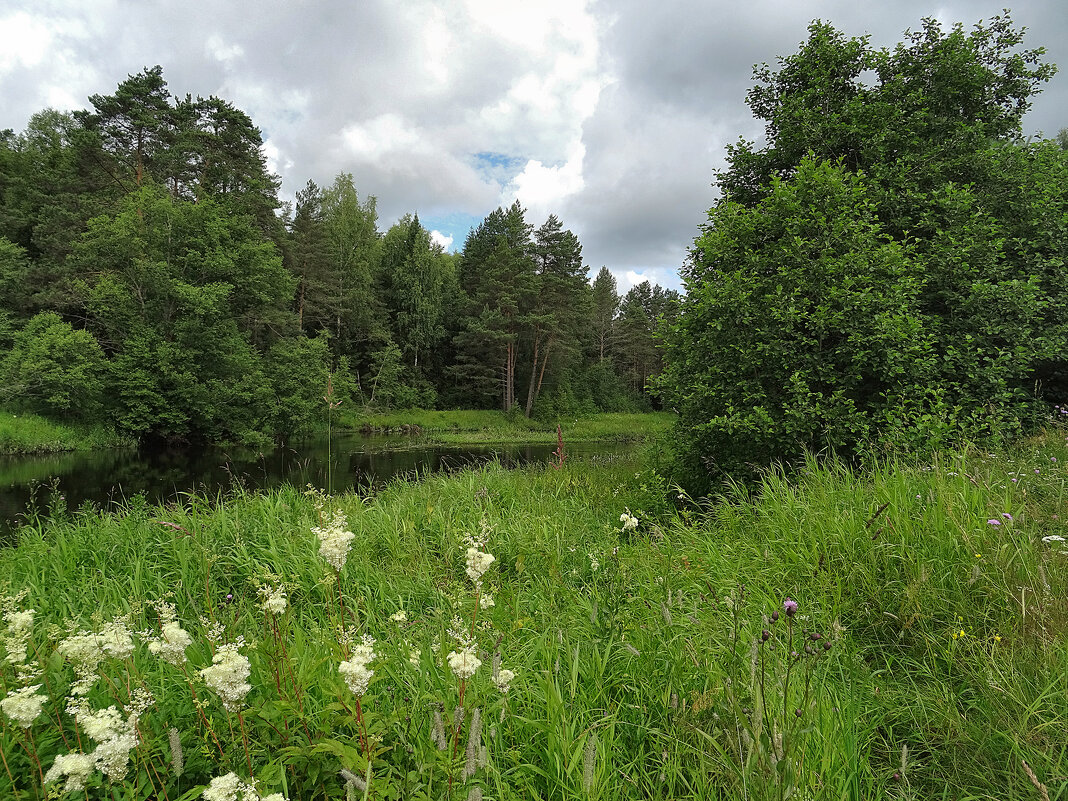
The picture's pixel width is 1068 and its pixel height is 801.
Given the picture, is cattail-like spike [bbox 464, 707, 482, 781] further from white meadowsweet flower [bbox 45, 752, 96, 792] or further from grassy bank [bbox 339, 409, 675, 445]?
grassy bank [bbox 339, 409, 675, 445]

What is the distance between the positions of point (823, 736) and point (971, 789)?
638 mm

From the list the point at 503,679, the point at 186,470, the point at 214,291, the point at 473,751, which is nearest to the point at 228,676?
the point at 473,751

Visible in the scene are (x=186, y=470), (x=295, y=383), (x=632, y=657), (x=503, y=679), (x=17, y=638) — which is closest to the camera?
(x=17, y=638)

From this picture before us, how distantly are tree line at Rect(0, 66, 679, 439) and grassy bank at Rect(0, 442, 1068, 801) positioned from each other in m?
17.9

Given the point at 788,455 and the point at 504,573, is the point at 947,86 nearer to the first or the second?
the point at 788,455

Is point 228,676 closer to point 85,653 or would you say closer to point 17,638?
point 85,653

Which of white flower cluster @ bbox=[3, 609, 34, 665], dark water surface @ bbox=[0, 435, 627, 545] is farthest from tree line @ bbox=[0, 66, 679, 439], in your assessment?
white flower cluster @ bbox=[3, 609, 34, 665]

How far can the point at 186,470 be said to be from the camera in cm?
1609

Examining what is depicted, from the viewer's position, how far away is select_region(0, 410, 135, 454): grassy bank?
18766 millimetres

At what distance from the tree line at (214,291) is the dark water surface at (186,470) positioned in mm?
2941

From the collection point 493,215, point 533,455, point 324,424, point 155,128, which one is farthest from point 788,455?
point 493,215

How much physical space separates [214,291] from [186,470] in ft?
31.3

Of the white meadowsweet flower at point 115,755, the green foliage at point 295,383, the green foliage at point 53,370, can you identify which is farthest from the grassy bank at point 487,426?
the white meadowsweet flower at point 115,755

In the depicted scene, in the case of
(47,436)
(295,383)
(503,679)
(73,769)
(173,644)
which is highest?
(295,383)
